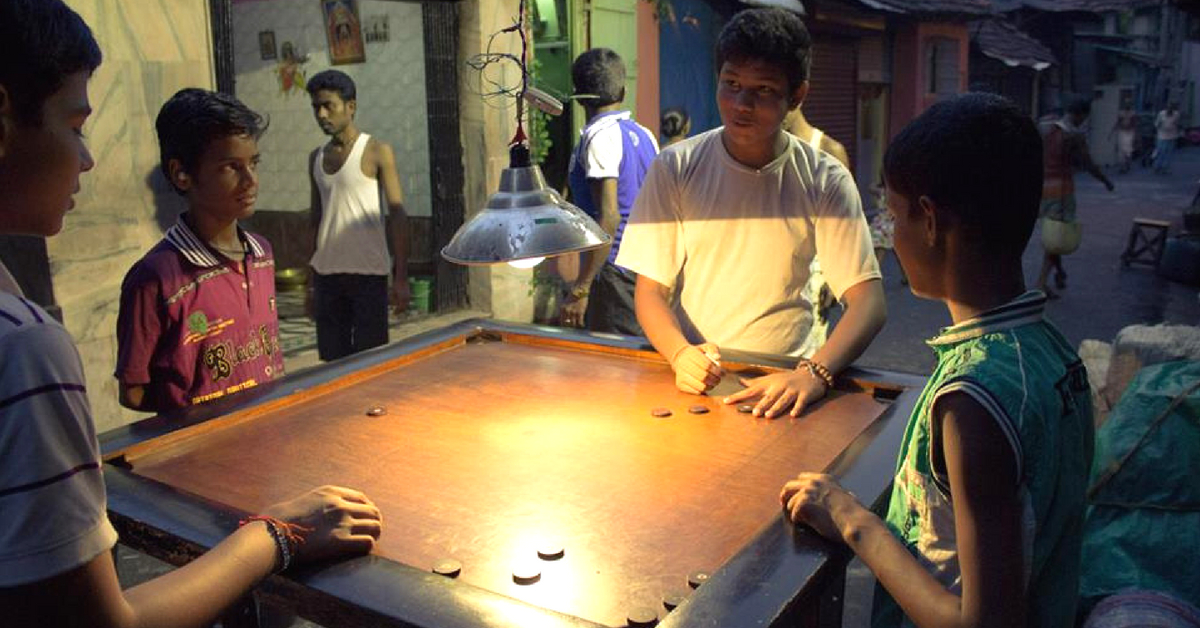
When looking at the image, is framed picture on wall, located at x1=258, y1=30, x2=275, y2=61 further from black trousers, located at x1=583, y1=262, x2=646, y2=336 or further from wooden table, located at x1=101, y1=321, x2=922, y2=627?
wooden table, located at x1=101, y1=321, x2=922, y2=627

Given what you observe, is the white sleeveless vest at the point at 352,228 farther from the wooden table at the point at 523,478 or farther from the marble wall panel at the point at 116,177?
the wooden table at the point at 523,478

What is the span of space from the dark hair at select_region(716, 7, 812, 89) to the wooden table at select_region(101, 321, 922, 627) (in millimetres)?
929

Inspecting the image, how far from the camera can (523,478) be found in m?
2.12

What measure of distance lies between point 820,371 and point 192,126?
6.83 feet

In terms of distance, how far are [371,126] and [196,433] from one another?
6.61 m

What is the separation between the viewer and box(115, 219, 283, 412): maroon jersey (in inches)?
107

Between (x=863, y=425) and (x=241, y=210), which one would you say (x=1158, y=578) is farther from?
(x=241, y=210)

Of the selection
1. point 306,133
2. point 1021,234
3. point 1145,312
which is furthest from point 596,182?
point 1145,312

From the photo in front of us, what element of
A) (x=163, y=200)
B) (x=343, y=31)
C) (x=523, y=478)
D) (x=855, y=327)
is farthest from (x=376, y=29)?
(x=523, y=478)

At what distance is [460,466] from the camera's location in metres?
2.19

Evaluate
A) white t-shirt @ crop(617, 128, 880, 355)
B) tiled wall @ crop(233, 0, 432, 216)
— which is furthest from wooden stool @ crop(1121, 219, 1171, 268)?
white t-shirt @ crop(617, 128, 880, 355)

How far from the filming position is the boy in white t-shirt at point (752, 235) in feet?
9.09

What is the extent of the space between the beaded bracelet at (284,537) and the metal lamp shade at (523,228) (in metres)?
0.66

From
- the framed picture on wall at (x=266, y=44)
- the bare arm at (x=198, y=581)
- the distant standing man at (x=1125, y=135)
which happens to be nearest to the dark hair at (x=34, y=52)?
the bare arm at (x=198, y=581)
